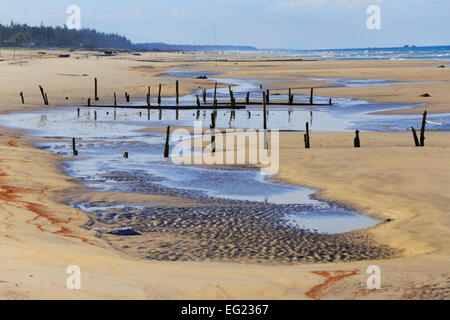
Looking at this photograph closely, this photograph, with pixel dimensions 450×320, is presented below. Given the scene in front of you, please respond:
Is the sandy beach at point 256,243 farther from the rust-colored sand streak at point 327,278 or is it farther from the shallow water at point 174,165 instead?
the shallow water at point 174,165

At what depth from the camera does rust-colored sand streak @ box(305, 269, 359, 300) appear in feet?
27.2

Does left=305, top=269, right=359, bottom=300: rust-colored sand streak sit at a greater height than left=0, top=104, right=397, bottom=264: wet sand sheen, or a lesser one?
greater

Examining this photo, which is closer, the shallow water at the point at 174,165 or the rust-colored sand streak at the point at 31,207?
the rust-colored sand streak at the point at 31,207

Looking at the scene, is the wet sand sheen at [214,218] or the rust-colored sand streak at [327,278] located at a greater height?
the rust-colored sand streak at [327,278]

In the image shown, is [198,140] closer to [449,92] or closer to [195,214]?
[195,214]

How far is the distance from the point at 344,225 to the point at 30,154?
14.0 meters

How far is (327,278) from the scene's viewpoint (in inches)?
362

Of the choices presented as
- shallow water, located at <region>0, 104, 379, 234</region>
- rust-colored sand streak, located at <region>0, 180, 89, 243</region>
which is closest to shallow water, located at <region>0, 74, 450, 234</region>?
shallow water, located at <region>0, 104, 379, 234</region>

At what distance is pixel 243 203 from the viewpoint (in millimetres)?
16531

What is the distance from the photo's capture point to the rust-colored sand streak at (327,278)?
27.2 feet

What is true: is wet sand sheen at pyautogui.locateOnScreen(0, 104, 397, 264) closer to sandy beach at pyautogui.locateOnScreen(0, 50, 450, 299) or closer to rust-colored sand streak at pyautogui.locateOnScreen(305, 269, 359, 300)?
sandy beach at pyautogui.locateOnScreen(0, 50, 450, 299)

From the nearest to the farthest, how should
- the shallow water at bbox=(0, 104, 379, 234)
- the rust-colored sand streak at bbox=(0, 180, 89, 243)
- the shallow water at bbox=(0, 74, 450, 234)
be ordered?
the rust-colored sand streak at bbox=(0, 180, 89, 243) < the shallow water at bbox=(0, 104, 379, 234) < the shallow water at bbox=(0, 74, 450, 234)

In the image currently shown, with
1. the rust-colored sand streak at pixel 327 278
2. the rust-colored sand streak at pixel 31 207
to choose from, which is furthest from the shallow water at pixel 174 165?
the rust-colored sand streak at pixel 327 278

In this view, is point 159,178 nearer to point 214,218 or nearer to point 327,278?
point 214,218
